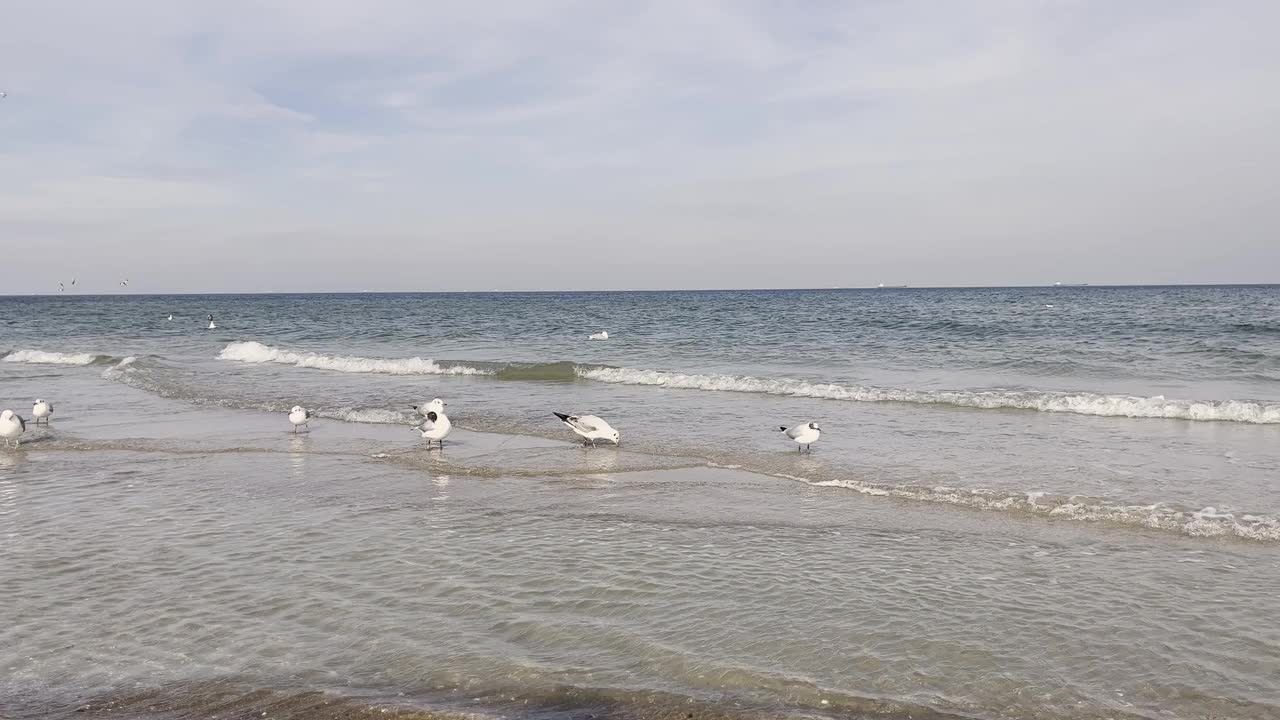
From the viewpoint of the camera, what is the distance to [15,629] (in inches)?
219

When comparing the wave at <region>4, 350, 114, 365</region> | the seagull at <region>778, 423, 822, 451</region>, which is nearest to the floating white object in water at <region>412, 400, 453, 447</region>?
the seagull at <region>778, 423, 822, 451</region>

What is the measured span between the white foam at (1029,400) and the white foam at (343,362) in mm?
8362

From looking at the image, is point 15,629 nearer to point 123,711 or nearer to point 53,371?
point 123,711

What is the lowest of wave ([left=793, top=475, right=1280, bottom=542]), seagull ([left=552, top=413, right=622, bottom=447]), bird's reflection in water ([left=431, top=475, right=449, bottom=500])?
bird's reflection in water ([left=431, top=475, right=449, bottom=500])

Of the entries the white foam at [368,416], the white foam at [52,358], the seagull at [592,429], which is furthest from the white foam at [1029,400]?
the white foam at [52,358]

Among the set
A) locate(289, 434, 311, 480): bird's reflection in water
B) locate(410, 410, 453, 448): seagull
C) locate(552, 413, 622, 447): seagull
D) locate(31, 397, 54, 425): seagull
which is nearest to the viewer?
locate(289, 434, 311, 480): bird's reflection in water

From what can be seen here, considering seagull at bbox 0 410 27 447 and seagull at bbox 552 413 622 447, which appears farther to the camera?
seagull at bbox 0 410 27 447

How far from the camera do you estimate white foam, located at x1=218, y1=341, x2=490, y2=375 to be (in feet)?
86.3

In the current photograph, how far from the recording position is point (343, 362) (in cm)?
2844

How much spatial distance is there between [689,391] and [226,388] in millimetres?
10855

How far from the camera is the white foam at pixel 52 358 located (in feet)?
99.2

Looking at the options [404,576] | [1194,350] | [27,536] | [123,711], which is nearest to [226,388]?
[27,536]

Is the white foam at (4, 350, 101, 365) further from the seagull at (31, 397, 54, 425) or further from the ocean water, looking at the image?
the seagull at (31, 397, 54, 425)

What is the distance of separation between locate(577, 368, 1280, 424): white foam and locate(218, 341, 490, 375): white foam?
27.4 feet
